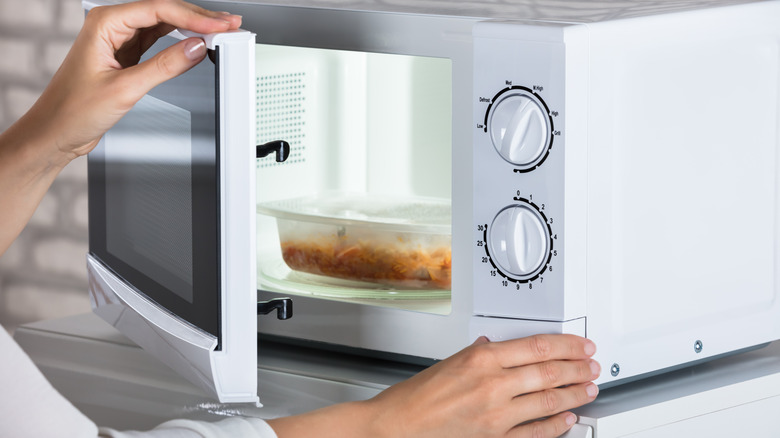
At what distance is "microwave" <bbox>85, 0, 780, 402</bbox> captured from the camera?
0.71 metres

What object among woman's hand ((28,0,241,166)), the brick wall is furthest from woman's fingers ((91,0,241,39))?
the brick wall

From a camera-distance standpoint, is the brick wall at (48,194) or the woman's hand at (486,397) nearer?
the woman's hand at (486,397)

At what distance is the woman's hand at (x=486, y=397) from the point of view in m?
0.70

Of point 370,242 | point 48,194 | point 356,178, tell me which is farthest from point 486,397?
point 48,194

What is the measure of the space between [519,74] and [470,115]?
0.30 ft

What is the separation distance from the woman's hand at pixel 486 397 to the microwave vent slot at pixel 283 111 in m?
0.37

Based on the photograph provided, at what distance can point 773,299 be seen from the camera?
2.88ft

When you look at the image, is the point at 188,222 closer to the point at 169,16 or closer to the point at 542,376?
the point at 169,16

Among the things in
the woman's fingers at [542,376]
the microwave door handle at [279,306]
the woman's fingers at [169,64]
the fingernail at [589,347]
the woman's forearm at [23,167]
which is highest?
the woman's fingers at [169,64]

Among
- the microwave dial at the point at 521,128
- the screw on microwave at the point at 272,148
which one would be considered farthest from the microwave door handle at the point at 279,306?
the microwave dial at the point at 521,128

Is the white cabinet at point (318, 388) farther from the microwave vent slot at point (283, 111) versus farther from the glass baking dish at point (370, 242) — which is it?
the microwave vent slot at point (283, 111)

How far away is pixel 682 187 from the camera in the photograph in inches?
31.0

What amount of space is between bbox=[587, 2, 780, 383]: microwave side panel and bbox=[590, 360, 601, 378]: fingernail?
0.02 m

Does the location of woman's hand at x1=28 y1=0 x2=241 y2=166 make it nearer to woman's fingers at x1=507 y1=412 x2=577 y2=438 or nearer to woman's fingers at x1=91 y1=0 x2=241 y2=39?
woman's fingers at x1=91 y1=0 x2=241 y2=39
